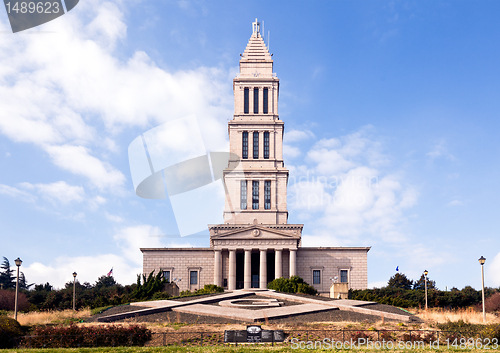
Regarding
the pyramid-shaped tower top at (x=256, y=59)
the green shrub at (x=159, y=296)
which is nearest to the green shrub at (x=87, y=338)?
the green shrub at (x=159, y=296)

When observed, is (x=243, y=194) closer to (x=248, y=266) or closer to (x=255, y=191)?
(x=255, y=191)

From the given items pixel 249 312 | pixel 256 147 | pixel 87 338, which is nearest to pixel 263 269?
pixel 256 147

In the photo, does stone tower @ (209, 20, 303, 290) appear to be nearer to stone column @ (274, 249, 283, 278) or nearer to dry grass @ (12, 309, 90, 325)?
stone column @ (274, 249, 283, 278)

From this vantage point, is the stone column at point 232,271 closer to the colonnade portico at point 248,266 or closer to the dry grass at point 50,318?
the colonnade portico at point 248,266

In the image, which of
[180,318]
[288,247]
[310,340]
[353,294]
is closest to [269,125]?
[288,247]

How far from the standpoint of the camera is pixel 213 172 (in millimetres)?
74062

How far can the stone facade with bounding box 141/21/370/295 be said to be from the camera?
65.8 meters

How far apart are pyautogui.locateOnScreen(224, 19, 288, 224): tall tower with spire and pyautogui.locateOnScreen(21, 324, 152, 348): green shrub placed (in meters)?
50.2

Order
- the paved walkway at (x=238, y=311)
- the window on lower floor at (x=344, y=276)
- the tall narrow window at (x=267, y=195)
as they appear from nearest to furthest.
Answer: the paved walkway at (x=238, y=311)
the window on lower floor at (x=344, y=276)
the tall narrow window at (x=267, y=195)

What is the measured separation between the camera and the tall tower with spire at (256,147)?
75062 mm

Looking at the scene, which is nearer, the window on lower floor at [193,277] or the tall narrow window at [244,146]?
the window on lower floor at [193,277]

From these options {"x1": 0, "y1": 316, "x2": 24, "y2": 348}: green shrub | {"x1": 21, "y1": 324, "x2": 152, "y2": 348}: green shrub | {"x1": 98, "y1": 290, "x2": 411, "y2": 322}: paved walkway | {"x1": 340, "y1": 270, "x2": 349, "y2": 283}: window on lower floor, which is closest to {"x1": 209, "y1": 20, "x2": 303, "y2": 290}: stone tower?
{"x1": 340, "y1": 270, "x2": 349, "y2": 283}: window on lower floor

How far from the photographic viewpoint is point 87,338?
22.7 metres

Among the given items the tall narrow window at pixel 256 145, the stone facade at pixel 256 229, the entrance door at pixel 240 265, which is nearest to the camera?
the stone facade at pixel 256 229
